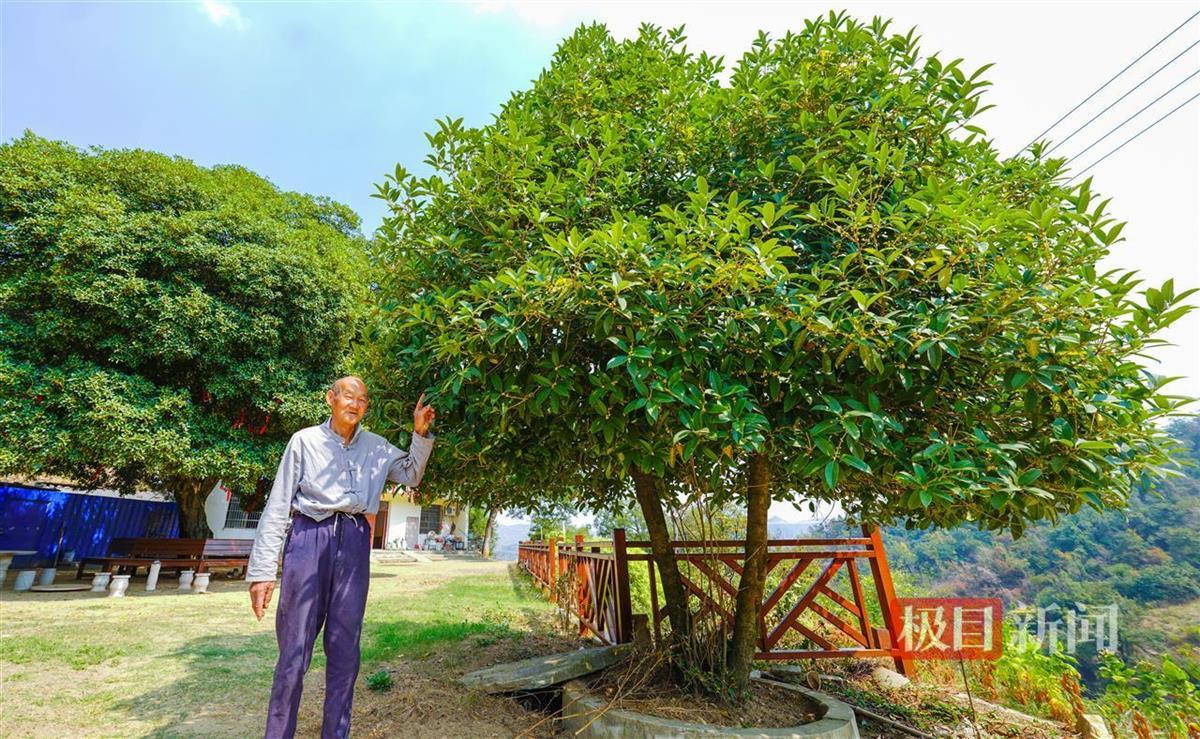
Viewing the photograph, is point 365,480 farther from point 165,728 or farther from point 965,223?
point 965,223

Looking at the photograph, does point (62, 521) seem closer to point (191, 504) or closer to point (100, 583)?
point (191, 504)

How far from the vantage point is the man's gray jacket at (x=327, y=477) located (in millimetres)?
3086

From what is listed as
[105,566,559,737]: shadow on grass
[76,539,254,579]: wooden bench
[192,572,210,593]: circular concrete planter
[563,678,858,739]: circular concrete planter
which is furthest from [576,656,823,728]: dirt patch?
[76,539,254,579]: wooden bench

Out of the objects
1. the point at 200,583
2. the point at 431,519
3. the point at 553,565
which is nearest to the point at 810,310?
the point at 553,565

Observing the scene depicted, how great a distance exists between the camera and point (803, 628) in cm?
528

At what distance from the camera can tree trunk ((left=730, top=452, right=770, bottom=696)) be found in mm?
4180

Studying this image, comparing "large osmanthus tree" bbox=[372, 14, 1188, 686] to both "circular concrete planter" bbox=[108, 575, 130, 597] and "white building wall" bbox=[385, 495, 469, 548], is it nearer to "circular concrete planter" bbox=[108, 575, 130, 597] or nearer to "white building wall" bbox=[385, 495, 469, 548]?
"circular concrete planter" bbox=[108, 575, 130, 597]

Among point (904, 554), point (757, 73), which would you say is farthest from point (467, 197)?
point (904, 554)

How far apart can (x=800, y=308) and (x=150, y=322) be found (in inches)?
518

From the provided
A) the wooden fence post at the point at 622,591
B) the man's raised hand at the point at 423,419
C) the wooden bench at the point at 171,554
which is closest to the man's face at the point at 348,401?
the man's raised hand at the point at 423,419

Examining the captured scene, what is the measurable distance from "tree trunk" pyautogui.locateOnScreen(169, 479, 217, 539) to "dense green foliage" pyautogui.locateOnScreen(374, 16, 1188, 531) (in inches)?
572

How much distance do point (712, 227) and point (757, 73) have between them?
1835 mm

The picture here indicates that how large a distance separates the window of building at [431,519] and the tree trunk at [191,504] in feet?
68.9

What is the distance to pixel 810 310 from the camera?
9.00 feet
